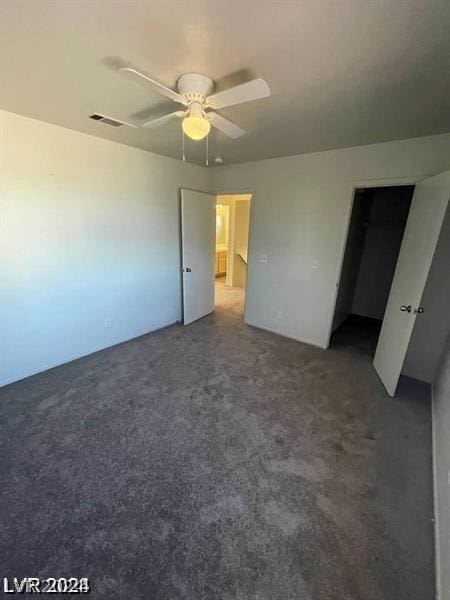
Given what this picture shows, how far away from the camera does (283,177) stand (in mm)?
3232

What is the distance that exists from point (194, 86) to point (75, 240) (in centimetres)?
198

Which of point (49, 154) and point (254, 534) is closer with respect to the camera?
point (254, 534)

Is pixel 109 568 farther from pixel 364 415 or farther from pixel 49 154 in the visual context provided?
pixel 49 154

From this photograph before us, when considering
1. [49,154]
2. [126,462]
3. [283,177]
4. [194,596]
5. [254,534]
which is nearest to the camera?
[194,596]

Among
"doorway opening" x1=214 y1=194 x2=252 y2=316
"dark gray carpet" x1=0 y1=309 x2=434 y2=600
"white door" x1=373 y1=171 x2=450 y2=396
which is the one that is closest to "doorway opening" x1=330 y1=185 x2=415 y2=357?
"white door" x1=373 y1=171 x2=450 y2=396

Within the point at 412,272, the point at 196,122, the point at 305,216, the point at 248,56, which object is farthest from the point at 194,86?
the point at 412,272

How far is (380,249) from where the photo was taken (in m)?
4.34

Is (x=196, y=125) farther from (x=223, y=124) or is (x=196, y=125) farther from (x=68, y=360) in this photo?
(x=68, y=360)

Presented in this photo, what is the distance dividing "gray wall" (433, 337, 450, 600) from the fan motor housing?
2.65 m

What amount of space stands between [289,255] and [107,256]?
2367mm

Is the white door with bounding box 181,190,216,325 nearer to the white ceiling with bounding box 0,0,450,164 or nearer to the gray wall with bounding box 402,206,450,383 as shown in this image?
the white ceiling with bounding box 0,0,450,164

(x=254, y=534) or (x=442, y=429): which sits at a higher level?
(x=442, y=429)

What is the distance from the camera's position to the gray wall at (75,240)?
2271 mm

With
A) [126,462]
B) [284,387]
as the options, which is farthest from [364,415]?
[126,462]
